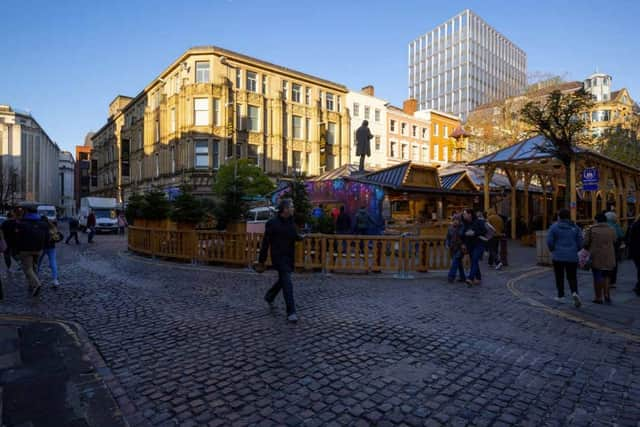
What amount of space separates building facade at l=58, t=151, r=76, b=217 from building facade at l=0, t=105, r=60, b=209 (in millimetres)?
13121

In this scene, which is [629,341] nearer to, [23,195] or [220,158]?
[220,158]

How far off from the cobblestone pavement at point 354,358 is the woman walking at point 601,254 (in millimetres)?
1338

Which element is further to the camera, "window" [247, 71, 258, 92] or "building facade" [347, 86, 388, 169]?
"building facade" [347, 86, 388, 169]

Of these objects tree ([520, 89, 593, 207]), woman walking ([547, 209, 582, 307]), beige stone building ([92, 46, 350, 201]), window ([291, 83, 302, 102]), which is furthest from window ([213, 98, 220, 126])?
woman walking ([547, 209, 582, 307])

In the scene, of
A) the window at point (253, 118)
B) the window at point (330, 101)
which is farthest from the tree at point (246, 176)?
the window at point (330, 101)

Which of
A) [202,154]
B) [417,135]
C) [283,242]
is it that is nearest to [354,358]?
[283,242]

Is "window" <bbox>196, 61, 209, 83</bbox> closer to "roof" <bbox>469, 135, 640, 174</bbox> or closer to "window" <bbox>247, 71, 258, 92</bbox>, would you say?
"window" <bbox>247, 71, 258, 92</bbox>

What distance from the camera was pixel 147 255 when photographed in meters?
13.7

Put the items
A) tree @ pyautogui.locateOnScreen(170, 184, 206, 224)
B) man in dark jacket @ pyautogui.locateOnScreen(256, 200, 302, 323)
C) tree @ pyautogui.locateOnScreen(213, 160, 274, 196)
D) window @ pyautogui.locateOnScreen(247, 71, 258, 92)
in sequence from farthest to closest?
1. window @ pyautogui.locateOnScreen(247, 71, 258, 92)
2. tree @ pyautogui.locateOnScreen(213, 160, 274, 196)
3. tree @ pyautogui.locateOnScreen(170, 184, 206, 224)
4. man in dark jacket @ pyautogui.locateOnScreen(256, 200, 302, 323)

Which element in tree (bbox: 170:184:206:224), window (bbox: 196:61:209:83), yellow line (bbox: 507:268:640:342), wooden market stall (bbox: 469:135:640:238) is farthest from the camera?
window (bbox: 196:61:209:83)

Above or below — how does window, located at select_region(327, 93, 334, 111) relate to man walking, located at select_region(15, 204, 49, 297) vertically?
above

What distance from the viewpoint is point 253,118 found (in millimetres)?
35594

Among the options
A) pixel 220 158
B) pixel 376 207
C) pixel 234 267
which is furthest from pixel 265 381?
pixel 220 158

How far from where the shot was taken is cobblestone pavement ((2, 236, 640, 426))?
3137mm
